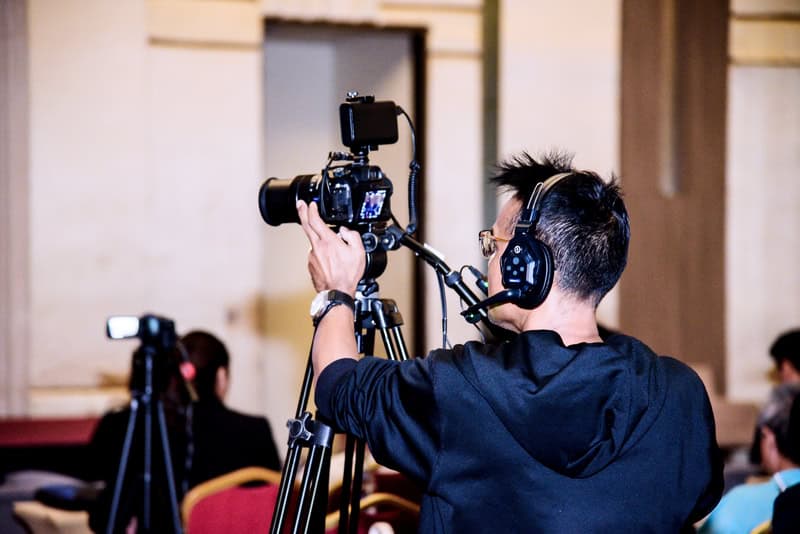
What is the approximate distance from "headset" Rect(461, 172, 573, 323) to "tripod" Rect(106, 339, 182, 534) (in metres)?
1.67

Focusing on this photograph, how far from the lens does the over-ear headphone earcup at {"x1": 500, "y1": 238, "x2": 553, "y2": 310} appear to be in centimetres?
142

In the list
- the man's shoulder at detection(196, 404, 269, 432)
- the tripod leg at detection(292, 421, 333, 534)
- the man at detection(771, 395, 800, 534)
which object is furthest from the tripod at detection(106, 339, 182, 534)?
the man at detection(771, 395, 800, 534)

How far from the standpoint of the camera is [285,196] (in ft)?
5.93

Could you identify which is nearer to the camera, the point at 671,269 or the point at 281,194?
the point at 281,194

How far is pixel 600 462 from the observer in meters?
1.38

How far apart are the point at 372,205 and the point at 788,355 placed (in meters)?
3.16

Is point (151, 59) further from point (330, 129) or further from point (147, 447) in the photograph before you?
point (147, 447)

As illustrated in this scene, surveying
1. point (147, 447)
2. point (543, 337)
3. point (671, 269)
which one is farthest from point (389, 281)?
point (543, 337)

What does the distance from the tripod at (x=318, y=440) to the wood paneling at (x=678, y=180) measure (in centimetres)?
398

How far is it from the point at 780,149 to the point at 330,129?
273 centimetres

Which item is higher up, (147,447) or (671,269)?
(671,269)

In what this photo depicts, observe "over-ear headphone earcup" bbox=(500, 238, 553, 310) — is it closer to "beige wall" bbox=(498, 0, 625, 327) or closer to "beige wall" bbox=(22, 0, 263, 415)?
"beige wall" bbox=(22, 0, 263, 415)

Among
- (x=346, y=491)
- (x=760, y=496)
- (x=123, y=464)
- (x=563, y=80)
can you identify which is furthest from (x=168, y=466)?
(x=563, y=80)

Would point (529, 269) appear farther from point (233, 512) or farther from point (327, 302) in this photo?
point (233, 512)
